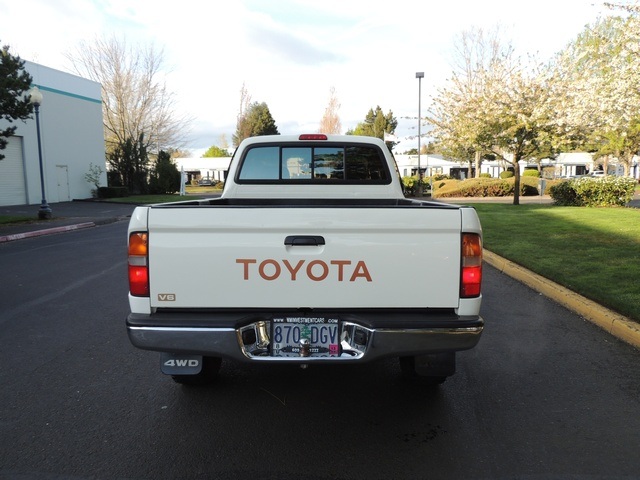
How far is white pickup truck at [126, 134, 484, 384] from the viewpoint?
288cm

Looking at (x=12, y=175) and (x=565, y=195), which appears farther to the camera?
(x=12, y=175)

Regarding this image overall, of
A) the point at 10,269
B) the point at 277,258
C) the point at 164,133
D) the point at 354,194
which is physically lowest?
the point at 10,269

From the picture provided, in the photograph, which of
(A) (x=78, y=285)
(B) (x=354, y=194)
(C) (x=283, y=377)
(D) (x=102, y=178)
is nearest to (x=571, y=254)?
(B) (x=354, y=194)

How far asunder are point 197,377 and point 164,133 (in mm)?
40593

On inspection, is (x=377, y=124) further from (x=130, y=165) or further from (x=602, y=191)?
(x=602, y=191)

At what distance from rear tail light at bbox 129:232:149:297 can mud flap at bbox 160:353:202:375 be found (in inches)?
22.1

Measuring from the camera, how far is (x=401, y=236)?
288cm

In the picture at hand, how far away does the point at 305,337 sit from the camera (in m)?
→ 2.97

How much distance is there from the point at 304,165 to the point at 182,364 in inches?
96.7

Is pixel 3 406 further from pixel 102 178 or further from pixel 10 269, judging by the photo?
pixel 102 178

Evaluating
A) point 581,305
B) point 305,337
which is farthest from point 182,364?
point 581,305

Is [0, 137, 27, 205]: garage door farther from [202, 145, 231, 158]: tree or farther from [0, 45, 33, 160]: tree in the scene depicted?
[202, 145, 231, 158]: tree

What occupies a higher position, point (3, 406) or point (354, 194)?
point (354, 194)

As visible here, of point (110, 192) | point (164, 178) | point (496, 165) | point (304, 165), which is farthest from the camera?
point (496, 165)
